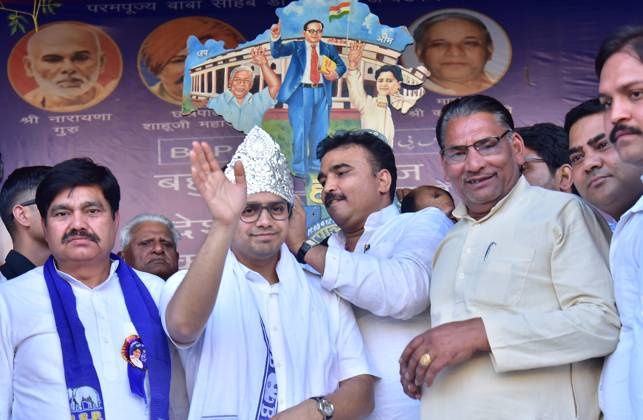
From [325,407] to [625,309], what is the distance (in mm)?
941

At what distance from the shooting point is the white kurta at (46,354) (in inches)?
110

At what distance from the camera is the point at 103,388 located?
284 centimetres

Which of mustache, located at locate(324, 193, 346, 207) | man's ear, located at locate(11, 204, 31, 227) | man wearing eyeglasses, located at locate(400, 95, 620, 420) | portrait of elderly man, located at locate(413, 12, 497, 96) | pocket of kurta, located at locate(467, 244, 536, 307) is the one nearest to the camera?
man wearing eyeglasses, located at locate(400, 95, 620, 420)

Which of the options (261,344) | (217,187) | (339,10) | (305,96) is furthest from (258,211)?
(339,10)

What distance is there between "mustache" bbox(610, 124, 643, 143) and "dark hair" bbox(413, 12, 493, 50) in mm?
3344

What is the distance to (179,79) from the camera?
5.72 m

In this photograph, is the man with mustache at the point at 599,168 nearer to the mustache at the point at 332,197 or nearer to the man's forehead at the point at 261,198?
the mustache at the point at 332,197

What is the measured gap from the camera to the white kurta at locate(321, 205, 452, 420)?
3035mm

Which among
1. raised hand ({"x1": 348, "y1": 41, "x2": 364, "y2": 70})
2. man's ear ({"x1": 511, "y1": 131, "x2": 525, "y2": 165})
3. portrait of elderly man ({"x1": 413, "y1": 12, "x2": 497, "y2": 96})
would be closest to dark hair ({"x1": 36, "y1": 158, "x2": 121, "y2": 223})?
man's ear ({"x1": 511, "y1": 131, "x2": 525, "y2": 165})

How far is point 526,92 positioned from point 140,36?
7.62 ft

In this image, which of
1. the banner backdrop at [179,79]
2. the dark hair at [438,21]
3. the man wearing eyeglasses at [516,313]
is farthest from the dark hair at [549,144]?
the dark hair at [438,21]

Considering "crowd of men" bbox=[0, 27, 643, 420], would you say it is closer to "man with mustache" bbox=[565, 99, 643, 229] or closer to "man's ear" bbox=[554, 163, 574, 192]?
"man with mustache" bbox=[565, 99, 643, 229]

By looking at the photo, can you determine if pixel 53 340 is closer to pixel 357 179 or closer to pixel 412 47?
pixel 357 179

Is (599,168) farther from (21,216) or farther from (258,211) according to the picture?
(21,216)
